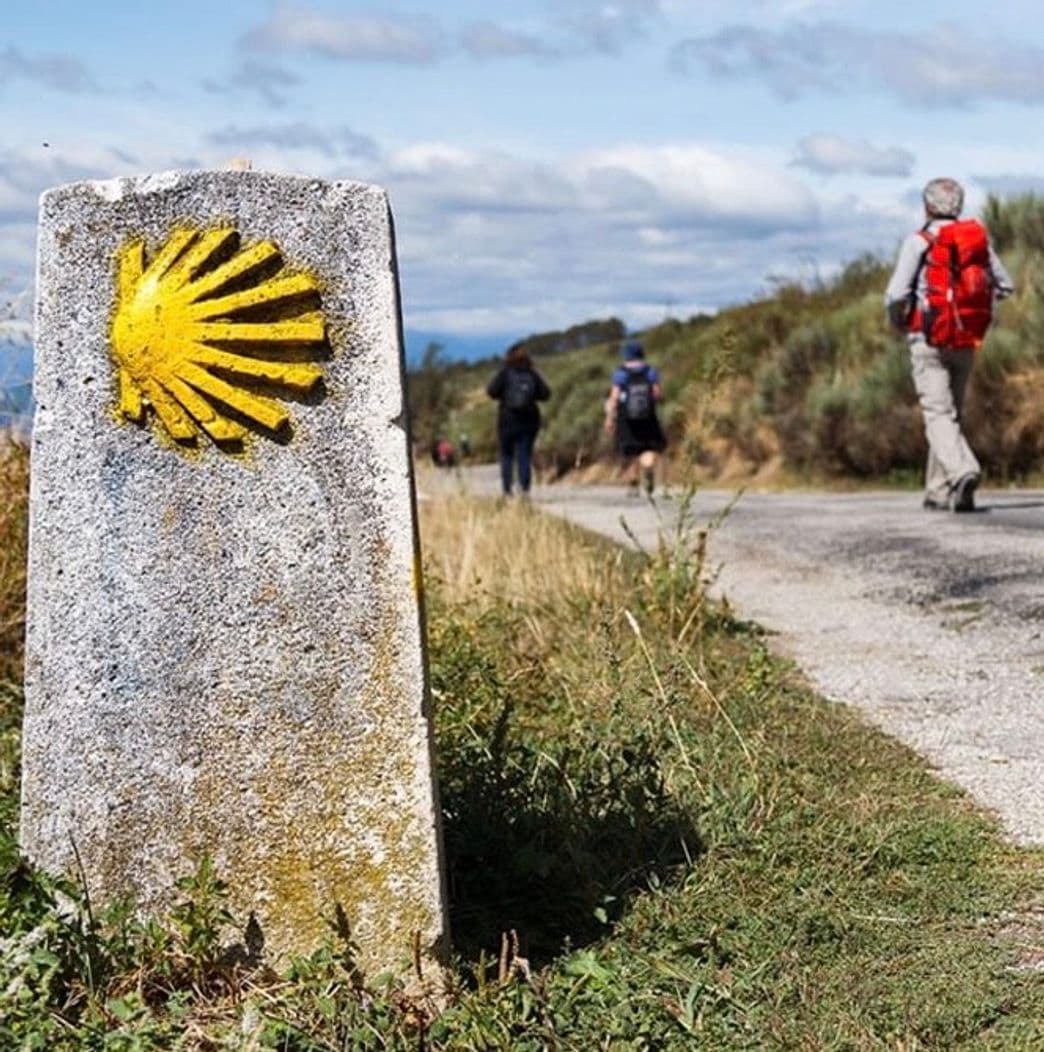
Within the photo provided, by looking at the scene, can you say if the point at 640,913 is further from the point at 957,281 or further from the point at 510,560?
the point at 957,281

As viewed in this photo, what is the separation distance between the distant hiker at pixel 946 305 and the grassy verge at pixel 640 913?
22.0 feet

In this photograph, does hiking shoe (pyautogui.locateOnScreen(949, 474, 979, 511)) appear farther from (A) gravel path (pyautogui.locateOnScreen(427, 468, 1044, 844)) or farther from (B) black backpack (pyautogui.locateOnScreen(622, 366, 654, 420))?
(B) black backpack (pyautogui.locateOnScreen(622, 366, 654, 420))

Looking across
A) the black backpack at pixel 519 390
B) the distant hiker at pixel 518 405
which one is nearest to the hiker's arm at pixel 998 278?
the distant hiker at pixel 518 405

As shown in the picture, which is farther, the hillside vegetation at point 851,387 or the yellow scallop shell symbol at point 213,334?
the hillside vegetation at point 851,387

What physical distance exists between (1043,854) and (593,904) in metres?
1.20

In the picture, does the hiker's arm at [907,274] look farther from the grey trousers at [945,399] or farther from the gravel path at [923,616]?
the gravel path at [923,616]

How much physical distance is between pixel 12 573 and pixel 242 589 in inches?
153

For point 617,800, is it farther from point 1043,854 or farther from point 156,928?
point 156,928

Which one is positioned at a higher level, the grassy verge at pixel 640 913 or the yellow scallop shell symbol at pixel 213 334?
the yellow scallop shell symbol at pixel 213 334

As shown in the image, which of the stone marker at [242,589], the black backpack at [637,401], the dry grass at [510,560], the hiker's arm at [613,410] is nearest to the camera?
the stone marker at [242,589]

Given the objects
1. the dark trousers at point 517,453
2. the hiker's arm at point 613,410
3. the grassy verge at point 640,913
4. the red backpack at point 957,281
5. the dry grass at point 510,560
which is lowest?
the grassy verge at point 640,913

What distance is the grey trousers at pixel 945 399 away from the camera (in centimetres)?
1316

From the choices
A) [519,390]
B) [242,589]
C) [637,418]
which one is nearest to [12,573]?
[242,589]

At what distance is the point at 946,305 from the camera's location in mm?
12875
